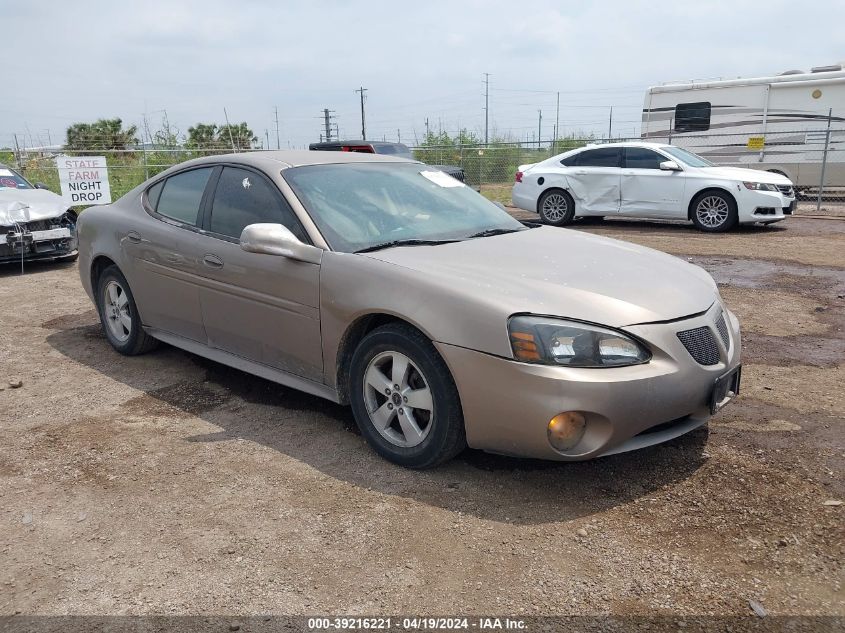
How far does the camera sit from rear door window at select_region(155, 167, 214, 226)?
4.63 m

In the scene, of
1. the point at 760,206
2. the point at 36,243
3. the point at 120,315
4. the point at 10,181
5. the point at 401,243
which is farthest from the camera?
the point at 760,206

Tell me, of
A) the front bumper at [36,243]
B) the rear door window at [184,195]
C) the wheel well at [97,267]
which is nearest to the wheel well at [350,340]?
the rear door window at [184,195]

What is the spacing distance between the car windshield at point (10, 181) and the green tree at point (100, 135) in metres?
19.5

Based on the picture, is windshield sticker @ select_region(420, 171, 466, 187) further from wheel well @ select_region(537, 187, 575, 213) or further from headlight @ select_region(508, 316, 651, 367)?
wheel well @ select_region(537, 187, 575, 213)

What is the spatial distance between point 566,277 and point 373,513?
1.38 meters

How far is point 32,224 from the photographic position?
8938 millimetres

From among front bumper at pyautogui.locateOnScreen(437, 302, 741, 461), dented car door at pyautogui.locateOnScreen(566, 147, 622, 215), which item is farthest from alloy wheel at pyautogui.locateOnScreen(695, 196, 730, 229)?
front bumper at pyautogui.locateOnScreen(437, 302, 741, 461)

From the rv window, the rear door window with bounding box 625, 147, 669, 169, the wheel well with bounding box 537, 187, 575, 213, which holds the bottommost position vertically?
the wheel well with bounding box 537, 187, 575, 213

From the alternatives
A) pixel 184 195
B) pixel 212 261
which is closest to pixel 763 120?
pixel 184 195

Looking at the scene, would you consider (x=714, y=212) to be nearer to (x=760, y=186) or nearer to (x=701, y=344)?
(x=760, y=186)

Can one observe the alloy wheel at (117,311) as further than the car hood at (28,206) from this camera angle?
No

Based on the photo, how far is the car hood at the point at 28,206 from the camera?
342 inches

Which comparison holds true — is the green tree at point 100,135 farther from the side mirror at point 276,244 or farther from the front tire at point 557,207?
the side mirror at point 276,244

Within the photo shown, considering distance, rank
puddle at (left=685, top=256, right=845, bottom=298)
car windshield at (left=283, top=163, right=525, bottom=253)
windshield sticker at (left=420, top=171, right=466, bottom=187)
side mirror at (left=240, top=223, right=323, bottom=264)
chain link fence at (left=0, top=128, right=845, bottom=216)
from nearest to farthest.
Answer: side mirror at (left=240, top=223, right=323, bottom=264), car windshield at (left=283, top=163, right=525, bottom=253), windshield sticker at (left=420, top=171, right=466, bottom=187), puddle at (left=685, top=256, right=845, bottom=298), chain link fence at (left=0, top=128, right=845, bottom=216)
